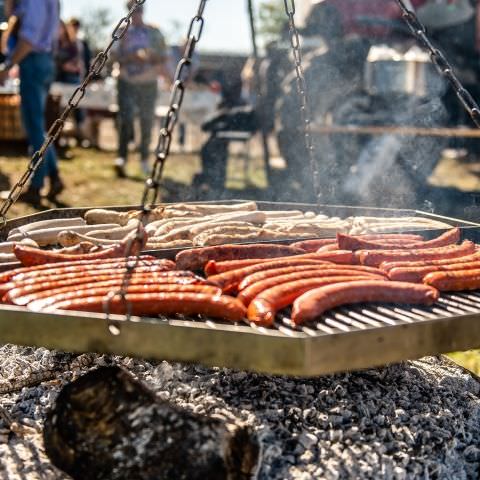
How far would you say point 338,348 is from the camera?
278 cm

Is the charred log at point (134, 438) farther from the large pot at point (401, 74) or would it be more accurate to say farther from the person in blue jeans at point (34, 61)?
the large pot at point (401, 74)

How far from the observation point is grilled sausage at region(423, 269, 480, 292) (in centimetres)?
353

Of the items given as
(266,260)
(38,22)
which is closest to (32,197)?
(38,22)

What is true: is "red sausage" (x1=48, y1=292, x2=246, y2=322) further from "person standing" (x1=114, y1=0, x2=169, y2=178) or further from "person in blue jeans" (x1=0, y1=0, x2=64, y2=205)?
"person standing" (x1=114, y1=0, x2=169, y2=178)

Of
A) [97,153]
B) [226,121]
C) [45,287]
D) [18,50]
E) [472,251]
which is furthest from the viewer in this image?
[97,153]

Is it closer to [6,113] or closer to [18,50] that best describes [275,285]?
[18,50]

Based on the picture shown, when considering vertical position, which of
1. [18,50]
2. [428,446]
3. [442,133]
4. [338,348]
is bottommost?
[428,446]

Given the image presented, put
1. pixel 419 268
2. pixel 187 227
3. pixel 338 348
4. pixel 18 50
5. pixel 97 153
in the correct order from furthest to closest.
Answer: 1. pixel 97 153
2. pixel 18 50
3. pixel 187 227
4. pixel 419 268
5. pixel 338 348

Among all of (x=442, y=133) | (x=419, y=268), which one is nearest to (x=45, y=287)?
(x=419, y=268)

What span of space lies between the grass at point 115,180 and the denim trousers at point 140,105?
0.81m

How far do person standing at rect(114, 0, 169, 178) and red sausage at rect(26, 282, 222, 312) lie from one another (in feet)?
31.5

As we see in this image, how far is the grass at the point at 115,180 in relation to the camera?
10.6 meters

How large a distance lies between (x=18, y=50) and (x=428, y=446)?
741cm

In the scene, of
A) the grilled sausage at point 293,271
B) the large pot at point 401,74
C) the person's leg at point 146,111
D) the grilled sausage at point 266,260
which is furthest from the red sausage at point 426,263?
the person's leg at point 146,111
